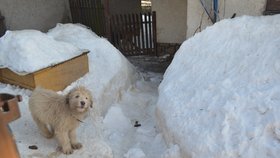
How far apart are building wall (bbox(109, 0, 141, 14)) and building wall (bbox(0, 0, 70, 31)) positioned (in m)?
1.79

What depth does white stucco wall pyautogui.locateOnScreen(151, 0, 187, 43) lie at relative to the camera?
30.8ft

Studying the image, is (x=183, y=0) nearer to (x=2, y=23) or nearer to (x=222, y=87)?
(x=2, y=23)

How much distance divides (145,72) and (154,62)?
1.03 m

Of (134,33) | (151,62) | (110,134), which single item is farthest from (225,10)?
(110,134)

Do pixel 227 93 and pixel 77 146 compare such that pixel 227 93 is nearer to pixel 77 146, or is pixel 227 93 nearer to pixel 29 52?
pixel 77 146

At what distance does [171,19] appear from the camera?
376 inches

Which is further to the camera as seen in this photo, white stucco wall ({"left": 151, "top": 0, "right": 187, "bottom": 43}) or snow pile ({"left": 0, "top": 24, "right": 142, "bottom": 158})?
white stucco wall ({"left": 151, "top": 0, "right": 187, "bottom": 43})

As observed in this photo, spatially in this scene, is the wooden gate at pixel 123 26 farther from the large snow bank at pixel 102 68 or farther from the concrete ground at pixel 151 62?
the large snow bank at pixel 102 68

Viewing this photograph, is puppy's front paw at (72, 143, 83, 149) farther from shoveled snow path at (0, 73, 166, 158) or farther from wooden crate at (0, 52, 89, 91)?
wooden crate at (0, 52, 89, 91)

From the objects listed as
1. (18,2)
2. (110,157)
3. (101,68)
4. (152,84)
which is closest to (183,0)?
(152,84)

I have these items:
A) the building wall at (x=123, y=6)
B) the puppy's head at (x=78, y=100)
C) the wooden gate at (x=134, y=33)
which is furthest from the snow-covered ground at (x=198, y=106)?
the building wall at (x=123, y=6)

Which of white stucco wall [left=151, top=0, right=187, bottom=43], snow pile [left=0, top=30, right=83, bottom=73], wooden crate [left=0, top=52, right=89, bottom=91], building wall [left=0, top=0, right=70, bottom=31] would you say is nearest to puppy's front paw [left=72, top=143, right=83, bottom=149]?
wooden crate [left=0, top=52, right=89, bottom=91]

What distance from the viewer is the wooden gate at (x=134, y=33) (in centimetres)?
948

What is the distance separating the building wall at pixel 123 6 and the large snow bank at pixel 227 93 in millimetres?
5896
